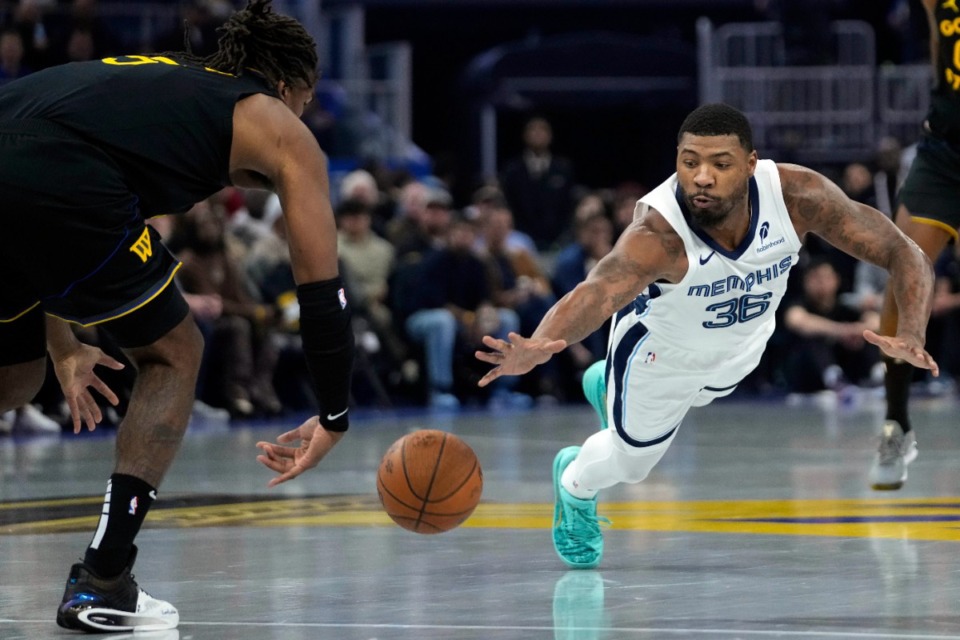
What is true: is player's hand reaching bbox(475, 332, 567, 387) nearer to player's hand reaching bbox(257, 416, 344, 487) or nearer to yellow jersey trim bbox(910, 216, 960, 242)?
player's hand reaching bbox(257, 416, 344, 487)

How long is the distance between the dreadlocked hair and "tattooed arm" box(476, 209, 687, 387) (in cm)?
98

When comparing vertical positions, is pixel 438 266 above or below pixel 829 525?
below

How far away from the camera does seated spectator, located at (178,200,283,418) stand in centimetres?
1290

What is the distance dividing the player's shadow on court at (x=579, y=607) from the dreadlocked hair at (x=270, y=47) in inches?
69.2

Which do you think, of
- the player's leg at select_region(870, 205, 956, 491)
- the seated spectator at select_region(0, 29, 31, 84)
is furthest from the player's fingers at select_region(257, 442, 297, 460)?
the seated spectator at select_region(0, 29, 31, 84)

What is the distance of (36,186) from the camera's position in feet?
15.3

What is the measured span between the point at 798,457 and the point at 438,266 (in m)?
5.50

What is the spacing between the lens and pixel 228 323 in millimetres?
13047

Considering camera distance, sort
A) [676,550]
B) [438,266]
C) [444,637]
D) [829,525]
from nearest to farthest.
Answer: [444,637], [676,550], [829,525], [438,266]

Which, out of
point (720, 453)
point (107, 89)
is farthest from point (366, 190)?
point (107, 89)

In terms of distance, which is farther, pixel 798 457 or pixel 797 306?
pixel 797 306

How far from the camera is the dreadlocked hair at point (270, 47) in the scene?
16.1ft

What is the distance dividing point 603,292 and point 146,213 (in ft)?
4.76

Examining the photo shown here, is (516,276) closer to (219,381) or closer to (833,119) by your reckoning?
(219,381)
